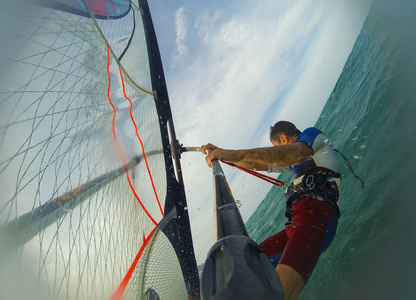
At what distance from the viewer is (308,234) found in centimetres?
239

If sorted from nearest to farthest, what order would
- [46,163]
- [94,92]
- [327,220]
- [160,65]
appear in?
[46,163] < [94,92] < [327,220] < [160,65]

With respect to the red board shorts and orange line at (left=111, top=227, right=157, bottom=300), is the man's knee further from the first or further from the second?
orange line at (left=111, top=227, right=157, bottom=300)

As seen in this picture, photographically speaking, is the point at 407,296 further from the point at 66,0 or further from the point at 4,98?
the point at 66,0

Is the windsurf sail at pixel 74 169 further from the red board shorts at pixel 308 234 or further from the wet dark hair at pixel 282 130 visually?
the wet dark hair at pixel 282 130

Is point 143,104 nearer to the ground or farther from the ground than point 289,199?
farther from the ground

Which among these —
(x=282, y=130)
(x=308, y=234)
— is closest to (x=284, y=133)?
(x=282, y=130)

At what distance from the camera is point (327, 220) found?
258 centimetres

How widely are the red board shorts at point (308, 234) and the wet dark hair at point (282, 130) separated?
1213 millimetres

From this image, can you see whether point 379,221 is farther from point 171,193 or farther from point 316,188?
point 171,193

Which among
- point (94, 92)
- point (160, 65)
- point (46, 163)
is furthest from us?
point (160, 65)

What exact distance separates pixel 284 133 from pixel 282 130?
0.19 ft

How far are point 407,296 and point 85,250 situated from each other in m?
3.22

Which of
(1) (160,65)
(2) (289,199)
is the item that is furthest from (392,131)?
(1) (160,65)

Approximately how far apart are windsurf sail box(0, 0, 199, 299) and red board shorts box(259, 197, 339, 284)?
4.55 ft
